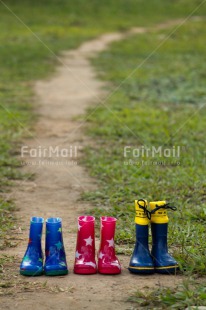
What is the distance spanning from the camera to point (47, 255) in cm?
450

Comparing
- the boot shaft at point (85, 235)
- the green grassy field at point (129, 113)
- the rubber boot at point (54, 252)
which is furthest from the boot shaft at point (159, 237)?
the rubber boot at point (54, 252)

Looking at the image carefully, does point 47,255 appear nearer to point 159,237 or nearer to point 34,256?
point 34,256

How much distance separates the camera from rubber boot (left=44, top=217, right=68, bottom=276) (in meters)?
4.45

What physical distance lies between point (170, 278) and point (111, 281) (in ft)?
1.09

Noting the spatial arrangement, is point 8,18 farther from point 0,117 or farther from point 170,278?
point 170,278

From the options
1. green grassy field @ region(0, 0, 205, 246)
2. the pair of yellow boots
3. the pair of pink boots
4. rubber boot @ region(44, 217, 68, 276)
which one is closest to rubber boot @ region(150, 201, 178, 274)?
the pair of yellow boots

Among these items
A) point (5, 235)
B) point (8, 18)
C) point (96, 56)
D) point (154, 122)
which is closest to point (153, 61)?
point (96, 56)

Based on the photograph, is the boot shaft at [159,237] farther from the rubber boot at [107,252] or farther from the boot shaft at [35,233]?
the boot shaft at [35,233]

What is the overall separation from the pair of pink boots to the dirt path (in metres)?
0.05

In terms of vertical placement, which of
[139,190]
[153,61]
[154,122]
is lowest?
[139,190]

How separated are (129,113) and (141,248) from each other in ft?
19.2

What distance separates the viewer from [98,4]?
28.5m

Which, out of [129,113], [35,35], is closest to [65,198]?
[129,113]

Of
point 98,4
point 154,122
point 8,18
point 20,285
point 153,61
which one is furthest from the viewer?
point 98,4
